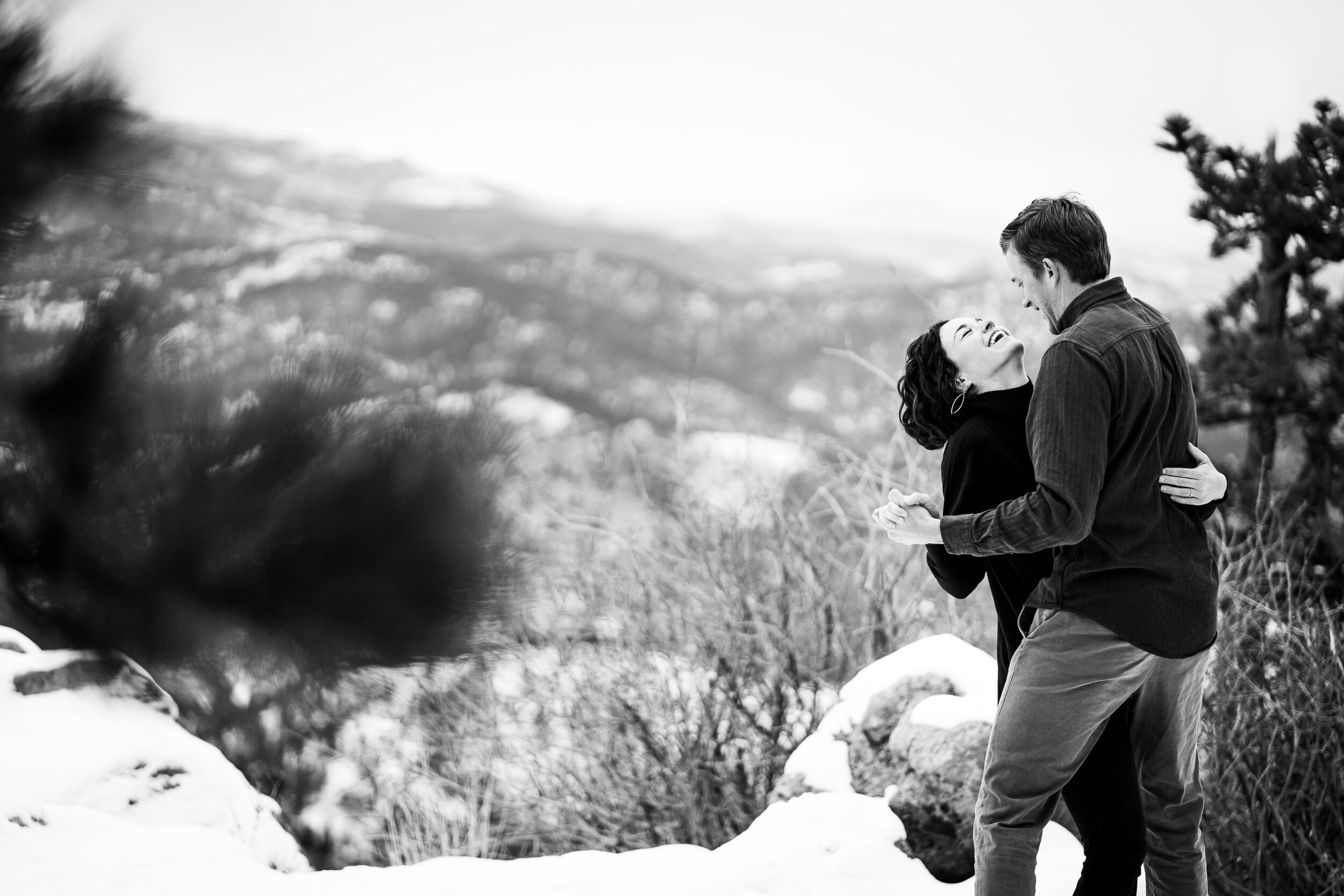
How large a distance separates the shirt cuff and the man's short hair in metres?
0.32

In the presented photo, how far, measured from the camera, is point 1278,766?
2799 mm

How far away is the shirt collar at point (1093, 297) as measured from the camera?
4.24ft

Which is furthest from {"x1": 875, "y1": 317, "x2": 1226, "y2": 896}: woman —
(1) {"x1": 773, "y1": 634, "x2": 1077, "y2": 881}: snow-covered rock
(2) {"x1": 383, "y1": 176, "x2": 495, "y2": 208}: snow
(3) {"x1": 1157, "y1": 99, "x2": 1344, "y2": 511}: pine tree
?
(2) {"x1": 383, "y1": 176, "x2": 495, "y2": 208}: snow

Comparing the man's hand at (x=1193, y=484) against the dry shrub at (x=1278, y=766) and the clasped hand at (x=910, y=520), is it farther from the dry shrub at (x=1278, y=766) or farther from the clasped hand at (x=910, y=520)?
the dry shrub at (x=1278, y=766)

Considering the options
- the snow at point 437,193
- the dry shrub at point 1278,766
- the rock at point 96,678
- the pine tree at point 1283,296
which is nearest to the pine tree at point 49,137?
the rock at point 96,678

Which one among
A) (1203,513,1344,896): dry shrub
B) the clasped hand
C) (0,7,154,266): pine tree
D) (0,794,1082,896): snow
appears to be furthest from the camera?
(0,7,154,266): pine tree

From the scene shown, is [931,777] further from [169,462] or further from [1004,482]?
[169,462]

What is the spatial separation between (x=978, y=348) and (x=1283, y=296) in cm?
516

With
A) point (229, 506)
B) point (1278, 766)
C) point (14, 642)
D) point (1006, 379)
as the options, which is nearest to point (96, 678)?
point (14, 642)

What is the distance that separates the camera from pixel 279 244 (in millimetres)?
24547

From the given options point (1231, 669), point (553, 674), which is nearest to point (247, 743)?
point (553, 674)

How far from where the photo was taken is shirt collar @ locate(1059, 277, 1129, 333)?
129cm

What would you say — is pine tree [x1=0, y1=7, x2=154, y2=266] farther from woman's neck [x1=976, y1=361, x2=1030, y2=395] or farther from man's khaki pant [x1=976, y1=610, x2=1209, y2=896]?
man's khaki pant [x1=976, y1=610, x2=1209, y2=896]

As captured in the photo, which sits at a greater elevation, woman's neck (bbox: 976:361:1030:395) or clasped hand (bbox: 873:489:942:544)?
woman's neck (bbox: 976:361:1030:395)
